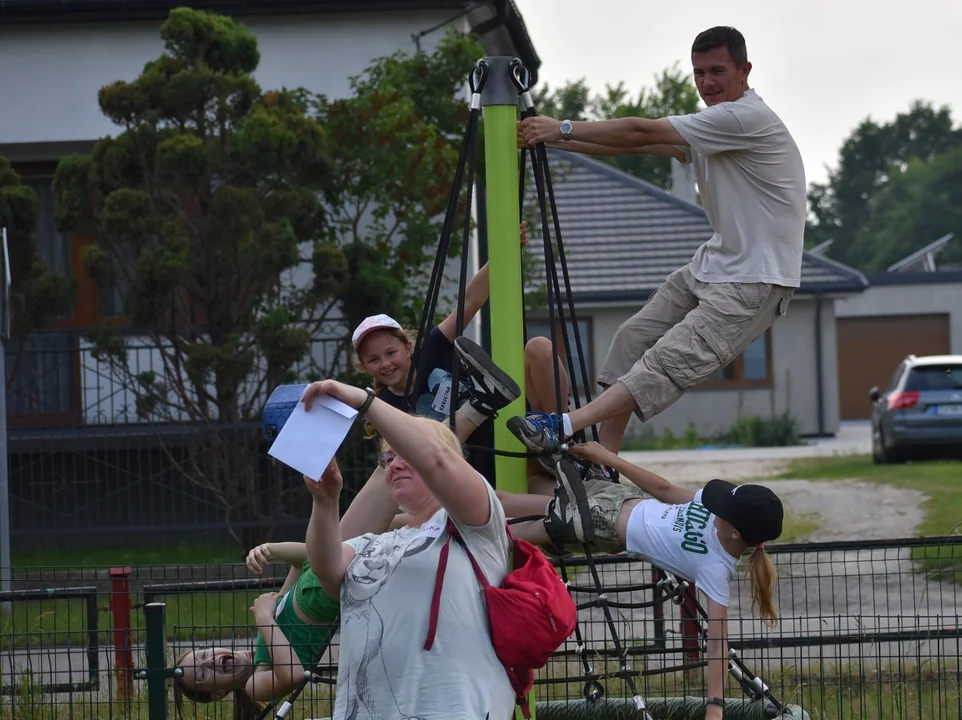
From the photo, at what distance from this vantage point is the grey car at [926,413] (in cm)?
1891

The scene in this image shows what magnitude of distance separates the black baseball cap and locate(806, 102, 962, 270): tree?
87.0 m

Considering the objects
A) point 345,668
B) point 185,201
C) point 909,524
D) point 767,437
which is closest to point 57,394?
point 185,201

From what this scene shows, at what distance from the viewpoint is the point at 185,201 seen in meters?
11.7

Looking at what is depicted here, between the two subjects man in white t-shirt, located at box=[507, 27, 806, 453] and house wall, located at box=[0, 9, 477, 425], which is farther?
house wall, located at box=[0, 9, 477, 425]

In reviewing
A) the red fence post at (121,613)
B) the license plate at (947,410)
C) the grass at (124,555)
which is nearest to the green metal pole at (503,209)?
the red fence post at (121,613)

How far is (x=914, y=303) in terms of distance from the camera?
35.0 m

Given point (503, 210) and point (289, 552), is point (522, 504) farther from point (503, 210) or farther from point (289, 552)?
→ point (503, 210)

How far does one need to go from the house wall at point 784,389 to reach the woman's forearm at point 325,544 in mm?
24497

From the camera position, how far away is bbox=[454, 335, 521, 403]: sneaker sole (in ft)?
16.0

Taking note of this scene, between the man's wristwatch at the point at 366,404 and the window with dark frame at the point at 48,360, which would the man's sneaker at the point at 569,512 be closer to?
the man's wristwatch at the point at 366,404

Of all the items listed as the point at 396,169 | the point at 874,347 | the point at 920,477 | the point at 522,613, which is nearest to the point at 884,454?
the point at 920,477

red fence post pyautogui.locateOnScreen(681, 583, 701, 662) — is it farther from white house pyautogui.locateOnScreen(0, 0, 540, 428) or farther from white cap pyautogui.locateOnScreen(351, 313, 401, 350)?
white house pyautogui.locateOnScreen(0, 0, 540, 428)

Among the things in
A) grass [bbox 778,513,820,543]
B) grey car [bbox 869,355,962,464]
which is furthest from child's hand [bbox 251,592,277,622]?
grey car [bbox 869,355,962,464]

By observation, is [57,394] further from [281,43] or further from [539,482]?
[539,482]
